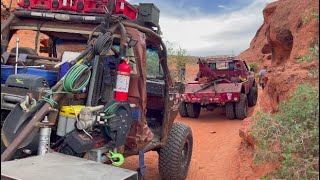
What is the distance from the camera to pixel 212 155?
7.34m

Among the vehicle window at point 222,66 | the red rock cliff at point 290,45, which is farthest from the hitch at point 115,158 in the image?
the vehicle window at point 222,66

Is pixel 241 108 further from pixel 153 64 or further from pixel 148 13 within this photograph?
pixel 148 13

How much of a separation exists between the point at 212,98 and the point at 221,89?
1.39 feet

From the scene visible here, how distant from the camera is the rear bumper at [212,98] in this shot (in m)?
11.0

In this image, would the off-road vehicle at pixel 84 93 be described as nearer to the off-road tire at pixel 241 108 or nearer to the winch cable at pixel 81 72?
the winch cable at pixel 81 72

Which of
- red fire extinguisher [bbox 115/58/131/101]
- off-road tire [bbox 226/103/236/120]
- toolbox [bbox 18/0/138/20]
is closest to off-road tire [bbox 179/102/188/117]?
off-road tire [bbox 226/103/236/120]

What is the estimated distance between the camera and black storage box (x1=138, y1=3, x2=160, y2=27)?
14.8 feet

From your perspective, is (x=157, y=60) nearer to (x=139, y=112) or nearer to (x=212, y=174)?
(x=139, y=112)

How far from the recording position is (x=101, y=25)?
376 cm

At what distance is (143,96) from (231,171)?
9.20ft

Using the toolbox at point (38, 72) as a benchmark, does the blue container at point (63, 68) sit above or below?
above

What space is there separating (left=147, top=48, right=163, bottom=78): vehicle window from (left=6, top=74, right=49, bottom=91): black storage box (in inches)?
74.4

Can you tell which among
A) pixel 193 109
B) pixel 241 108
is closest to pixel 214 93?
pixel 241 108

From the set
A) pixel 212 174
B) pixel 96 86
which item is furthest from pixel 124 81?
pixel 212 174
